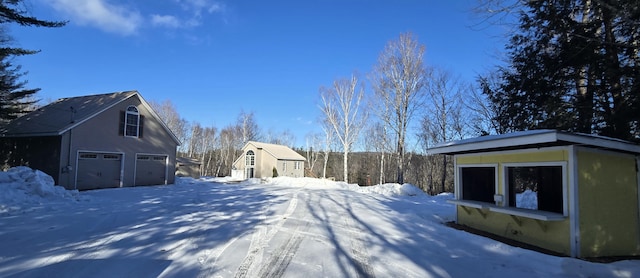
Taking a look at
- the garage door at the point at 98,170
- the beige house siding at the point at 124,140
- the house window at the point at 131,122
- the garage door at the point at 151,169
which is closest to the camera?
the garage door at the point at 98,170

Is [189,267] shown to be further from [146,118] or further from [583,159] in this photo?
[146,118]

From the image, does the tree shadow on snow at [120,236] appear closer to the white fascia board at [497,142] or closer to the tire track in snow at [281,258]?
the tire track in snow at [281,258]

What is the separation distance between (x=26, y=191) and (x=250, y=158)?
88.1 ft

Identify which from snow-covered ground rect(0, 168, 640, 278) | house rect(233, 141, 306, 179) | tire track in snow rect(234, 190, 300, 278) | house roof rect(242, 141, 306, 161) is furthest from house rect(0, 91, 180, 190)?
house roof rect(242, 141, 306, 161)

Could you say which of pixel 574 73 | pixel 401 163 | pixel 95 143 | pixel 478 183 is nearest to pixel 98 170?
pixel 95 143

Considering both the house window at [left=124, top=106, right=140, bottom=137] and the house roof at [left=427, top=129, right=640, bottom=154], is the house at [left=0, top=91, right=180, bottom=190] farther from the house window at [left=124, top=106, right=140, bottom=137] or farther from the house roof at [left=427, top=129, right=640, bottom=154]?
the house roof at [left=427, top=129, right=640, bottom=154]

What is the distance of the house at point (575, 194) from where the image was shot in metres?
6.36

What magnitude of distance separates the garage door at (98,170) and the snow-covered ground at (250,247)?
7807 millimetres

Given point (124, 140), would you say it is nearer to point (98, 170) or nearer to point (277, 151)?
point (98, 170)

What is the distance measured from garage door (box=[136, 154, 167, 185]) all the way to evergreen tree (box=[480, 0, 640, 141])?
1971cm

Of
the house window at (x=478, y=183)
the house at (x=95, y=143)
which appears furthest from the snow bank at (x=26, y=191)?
the house window at (x=478, y=183)

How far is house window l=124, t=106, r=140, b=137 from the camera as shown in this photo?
780 inches

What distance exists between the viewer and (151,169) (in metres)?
21.2

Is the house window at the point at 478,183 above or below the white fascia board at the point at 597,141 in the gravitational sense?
below
